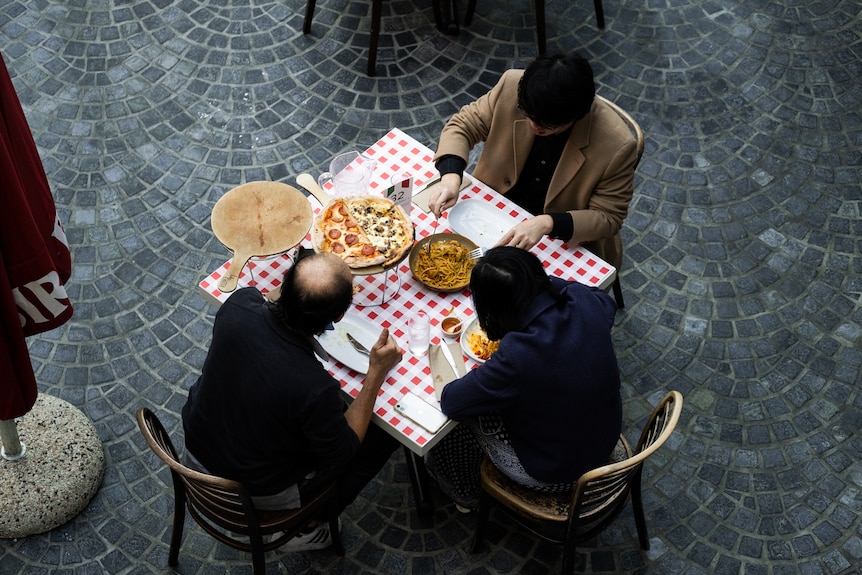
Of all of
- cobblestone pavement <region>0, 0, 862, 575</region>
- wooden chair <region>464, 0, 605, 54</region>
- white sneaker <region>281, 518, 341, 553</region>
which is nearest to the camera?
white sneaker <region>281, 518, 341, 553</region>

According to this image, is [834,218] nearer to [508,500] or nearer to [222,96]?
[508,500]

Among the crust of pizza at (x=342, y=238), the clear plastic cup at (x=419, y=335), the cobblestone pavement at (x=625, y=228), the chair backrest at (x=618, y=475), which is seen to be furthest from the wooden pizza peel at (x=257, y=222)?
the chair backrest at (x=618, y=475)

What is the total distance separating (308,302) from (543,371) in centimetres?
87

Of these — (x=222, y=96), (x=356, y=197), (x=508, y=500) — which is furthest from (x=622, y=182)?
(x=222, y=96)

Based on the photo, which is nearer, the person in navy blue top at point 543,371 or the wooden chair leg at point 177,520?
the person in navy blue top at point 543,371

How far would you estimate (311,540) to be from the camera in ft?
13.4

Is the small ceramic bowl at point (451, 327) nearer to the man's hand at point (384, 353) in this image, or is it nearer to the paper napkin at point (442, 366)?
the paper napkin at point (442, 366)

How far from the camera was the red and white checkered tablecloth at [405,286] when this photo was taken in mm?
3467

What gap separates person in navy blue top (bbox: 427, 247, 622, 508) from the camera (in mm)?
3186

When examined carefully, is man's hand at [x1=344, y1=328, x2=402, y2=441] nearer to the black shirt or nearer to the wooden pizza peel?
the wooden pizza peel

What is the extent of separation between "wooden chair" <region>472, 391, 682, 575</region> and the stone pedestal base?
6.27 ft

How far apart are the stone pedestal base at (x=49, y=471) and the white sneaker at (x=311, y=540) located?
3.40 ft

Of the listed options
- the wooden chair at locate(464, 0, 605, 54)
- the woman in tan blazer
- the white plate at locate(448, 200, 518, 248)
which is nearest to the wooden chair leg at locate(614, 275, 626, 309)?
the woman in tan blazer

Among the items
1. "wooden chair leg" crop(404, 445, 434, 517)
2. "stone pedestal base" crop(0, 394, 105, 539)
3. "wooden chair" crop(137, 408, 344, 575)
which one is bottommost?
"stone pedestal base" crop(0, 394, 105, 539)
